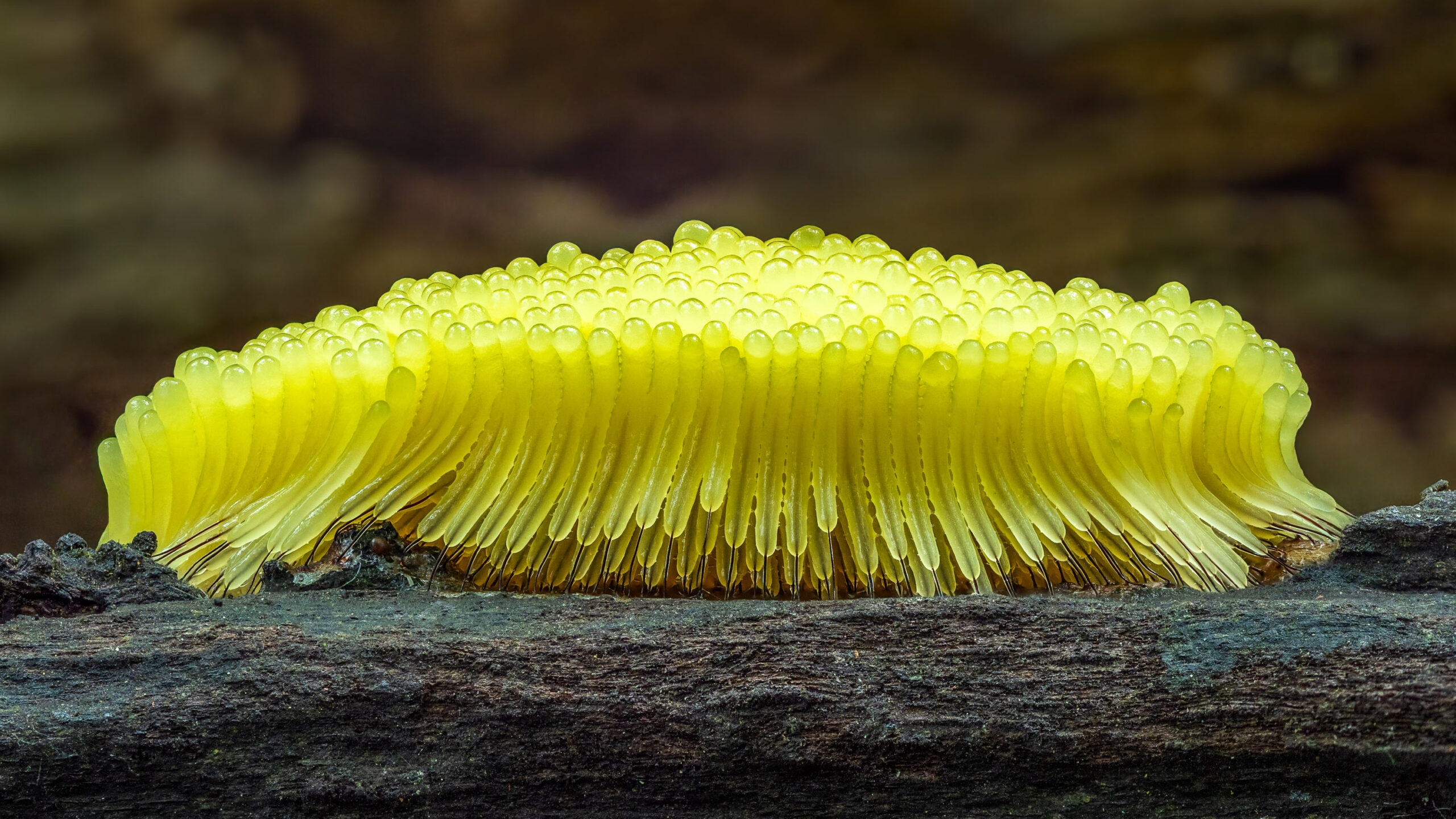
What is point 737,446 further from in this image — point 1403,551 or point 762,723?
point 1403,551

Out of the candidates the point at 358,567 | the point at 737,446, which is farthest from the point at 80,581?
the point at 737,446

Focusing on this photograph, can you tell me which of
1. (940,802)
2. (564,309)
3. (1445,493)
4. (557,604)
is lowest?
(940,802)

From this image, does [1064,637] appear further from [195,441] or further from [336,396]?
[195,441]

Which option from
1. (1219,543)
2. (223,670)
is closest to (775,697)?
(223,670)

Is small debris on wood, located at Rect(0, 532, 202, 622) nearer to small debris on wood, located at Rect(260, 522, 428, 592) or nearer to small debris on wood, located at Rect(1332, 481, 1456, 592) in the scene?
small debris on wood, located at Rect(260, 522, 428, 592)

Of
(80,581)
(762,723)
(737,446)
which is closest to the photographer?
(762,723)

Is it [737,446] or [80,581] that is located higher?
[737,446]

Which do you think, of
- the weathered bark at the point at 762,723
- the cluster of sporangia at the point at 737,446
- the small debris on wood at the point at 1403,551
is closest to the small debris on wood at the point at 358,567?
the cluster of sporangia at the point at 737,446
